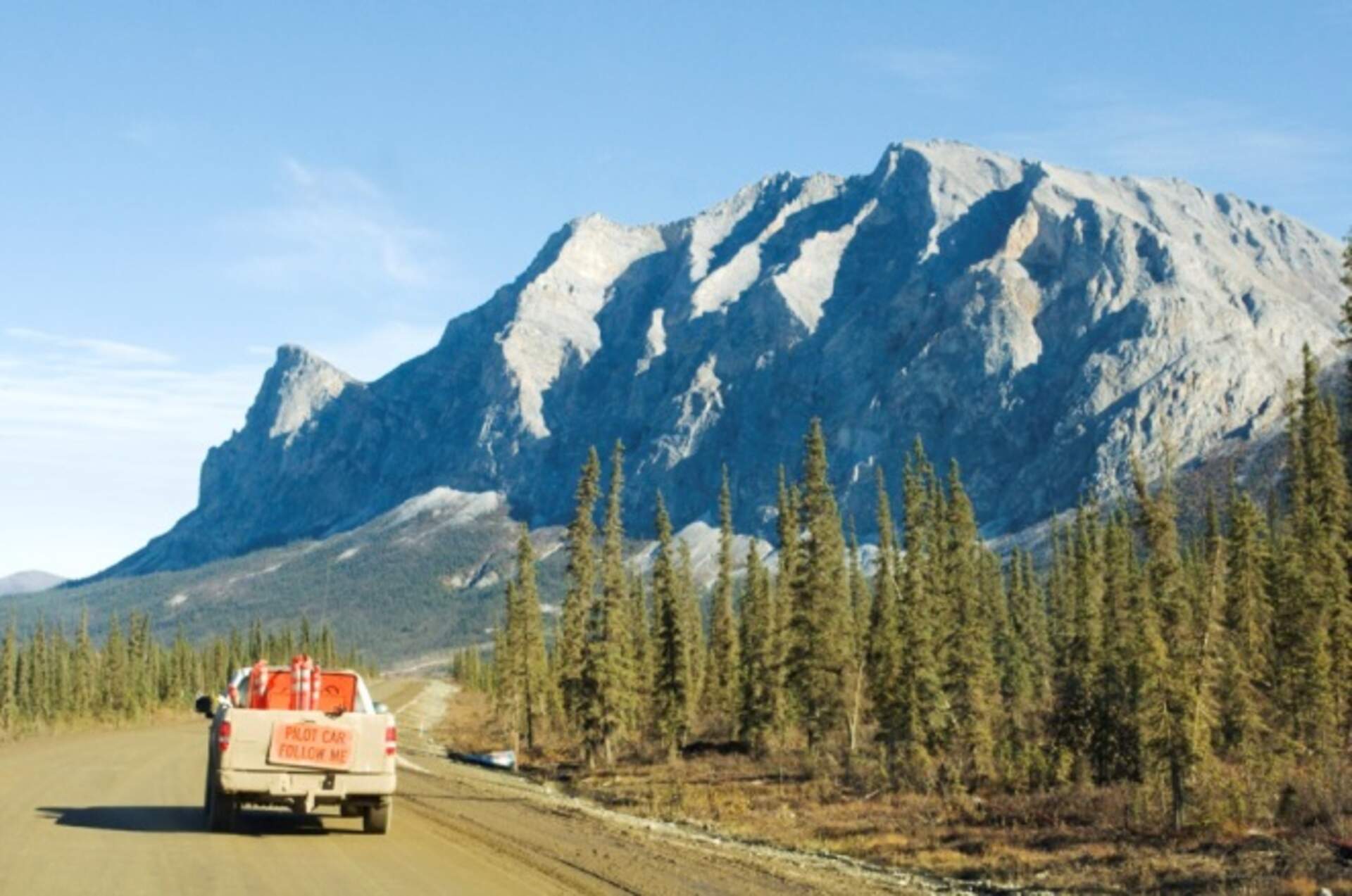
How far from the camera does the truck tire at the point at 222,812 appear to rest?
18375mm

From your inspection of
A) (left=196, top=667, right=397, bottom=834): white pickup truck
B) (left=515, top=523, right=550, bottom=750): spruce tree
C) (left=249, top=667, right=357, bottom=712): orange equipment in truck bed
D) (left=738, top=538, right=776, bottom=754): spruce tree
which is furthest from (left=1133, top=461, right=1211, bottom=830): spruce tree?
(left=515, top=523, right=550, bottom=750): spruce tree

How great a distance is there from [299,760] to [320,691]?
2457 millimetres

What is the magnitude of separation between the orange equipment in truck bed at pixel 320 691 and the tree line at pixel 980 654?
17.7 meters

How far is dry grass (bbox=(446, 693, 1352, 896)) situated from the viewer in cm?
2128

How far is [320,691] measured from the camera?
2025cm

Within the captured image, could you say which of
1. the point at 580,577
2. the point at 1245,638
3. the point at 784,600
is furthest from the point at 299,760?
the point at 784,600

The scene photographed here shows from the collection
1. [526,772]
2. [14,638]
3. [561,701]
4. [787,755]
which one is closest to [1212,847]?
[787,755]

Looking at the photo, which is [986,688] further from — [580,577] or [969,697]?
[580,577]

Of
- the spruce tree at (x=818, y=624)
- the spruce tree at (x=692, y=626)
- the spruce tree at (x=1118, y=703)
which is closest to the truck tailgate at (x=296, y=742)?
the spruce tree at (x=1118, y=703)

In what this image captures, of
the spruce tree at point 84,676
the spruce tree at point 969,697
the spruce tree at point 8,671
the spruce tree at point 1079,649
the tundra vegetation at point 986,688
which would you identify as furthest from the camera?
the spruce tree at point 84,676

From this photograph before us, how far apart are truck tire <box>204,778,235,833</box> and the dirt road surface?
0.25 m

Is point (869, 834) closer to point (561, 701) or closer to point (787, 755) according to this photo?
point (787, 755)

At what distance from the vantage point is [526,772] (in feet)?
194

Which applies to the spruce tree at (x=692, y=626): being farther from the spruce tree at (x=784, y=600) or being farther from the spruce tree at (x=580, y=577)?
the spruce tree at (x=580, y=577)
